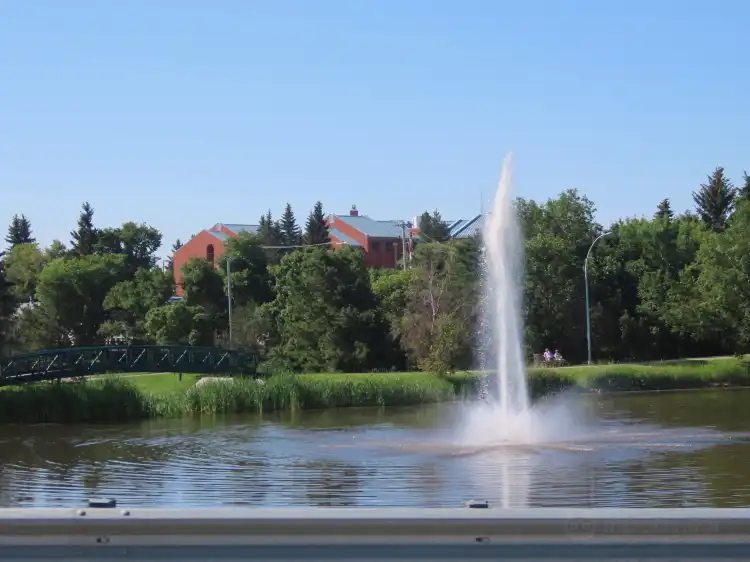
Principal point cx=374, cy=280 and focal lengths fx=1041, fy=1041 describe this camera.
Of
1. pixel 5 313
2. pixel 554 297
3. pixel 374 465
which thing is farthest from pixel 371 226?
pixel 374 465

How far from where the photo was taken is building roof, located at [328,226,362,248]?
389 feet

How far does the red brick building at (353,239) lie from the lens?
111438 millimetres

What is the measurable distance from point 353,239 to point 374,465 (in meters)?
94.1

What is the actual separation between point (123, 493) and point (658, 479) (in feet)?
37.8

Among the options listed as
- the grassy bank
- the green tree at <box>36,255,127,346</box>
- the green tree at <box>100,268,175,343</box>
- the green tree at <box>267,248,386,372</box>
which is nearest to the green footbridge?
the grassy bank

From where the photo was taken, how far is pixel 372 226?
121688 mm

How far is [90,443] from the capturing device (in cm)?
3500

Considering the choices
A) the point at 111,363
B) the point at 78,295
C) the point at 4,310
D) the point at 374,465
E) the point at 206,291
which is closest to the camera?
the point at 374,465

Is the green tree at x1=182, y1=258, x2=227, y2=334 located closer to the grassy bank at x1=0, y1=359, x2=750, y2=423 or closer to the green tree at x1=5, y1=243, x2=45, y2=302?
the grassy bank at x1=0, y1=359, x2=750, y2=423

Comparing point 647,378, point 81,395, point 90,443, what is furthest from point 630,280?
point 90,443

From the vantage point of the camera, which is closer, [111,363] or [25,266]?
[111,363]

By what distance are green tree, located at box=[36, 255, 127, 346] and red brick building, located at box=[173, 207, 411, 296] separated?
2063 centimetres

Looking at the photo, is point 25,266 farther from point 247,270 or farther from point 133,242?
point 247,270
